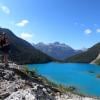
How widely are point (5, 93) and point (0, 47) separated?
5756 millimetres

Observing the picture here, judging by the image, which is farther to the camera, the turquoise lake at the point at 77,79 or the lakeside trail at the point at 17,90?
the turquoise lake at the point at 77,79

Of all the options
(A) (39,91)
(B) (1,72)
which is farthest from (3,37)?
(A) (39,91)

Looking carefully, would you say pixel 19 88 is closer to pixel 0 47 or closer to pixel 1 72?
pixel 1 72

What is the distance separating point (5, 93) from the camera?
12430 millimetres

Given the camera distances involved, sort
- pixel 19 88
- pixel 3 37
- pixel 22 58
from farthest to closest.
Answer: pixel 22 58
pixel 3 37
pixel 19 88

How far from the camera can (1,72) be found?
1555cm

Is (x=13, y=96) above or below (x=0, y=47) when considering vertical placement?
below

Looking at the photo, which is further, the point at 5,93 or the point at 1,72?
the point at 1,72

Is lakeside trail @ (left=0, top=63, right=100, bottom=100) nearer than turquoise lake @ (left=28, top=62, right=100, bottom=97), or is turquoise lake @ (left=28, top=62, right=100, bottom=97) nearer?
lakeside trail @ (left=0, top=63, right=100, bottom=100)

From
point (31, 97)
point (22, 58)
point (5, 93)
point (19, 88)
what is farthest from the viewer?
point (22, 58)

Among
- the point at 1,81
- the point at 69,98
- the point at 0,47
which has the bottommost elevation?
the point at 69,98

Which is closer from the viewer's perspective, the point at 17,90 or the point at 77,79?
the point at 17,90

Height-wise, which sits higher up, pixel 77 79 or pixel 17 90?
pixel 17 90

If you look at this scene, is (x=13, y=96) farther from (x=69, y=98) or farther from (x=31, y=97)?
(x=69, y=98)
